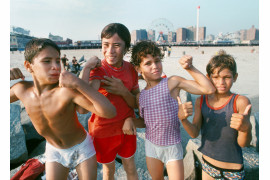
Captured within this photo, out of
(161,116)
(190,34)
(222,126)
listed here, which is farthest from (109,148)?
(190,34)

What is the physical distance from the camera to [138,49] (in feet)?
6.66

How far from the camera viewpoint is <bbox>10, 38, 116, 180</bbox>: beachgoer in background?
1.54 metres

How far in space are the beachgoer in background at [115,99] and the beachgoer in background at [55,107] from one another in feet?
0.81

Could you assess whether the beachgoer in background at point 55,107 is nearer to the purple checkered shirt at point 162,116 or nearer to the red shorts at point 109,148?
the red shorts at point 109,148

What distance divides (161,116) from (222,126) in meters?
0.60

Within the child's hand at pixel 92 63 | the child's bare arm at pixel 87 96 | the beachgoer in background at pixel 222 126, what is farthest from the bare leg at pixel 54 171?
the beachgoer in background at pixel 222 126

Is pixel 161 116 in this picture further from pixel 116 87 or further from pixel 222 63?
pixel 222 63

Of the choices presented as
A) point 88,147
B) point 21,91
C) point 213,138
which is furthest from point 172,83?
point 21,91

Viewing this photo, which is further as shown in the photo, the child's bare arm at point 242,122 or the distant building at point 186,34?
the distant building at point 186,34

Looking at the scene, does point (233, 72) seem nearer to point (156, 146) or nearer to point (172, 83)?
point (172, 83)

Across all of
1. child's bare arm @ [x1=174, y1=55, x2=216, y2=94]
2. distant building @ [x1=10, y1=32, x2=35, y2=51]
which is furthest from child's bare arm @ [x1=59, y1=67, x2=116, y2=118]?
distant building @ [x1=10, y1=32, x2=35, y2=51]

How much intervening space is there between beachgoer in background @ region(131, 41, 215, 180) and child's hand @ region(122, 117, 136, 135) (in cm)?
16

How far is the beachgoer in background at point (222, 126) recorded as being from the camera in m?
1.59

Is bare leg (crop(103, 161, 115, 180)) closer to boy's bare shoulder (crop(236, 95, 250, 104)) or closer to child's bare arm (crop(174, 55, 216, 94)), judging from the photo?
child's bare arm (crop(174, 55, 216, 94))
